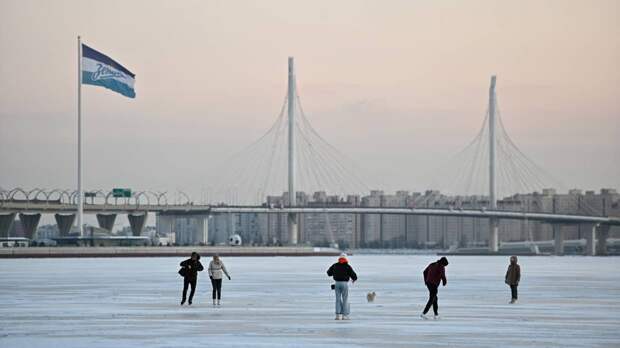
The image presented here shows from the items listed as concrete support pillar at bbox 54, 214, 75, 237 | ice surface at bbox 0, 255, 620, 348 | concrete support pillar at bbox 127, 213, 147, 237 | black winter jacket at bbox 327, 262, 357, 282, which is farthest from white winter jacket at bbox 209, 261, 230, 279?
concrete support pillar at bbox 127, 213, 147, 237

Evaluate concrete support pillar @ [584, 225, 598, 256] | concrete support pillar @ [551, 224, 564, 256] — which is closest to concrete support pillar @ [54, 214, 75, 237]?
concrete support pillar @ [551, 224, 564, 256]

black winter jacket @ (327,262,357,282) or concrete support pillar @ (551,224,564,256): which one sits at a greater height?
black winter jacket @ (327,262,357,282)

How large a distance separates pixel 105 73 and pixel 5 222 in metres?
64.5

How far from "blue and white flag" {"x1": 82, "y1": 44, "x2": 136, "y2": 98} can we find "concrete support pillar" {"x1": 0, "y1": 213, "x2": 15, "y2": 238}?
60.8 metres

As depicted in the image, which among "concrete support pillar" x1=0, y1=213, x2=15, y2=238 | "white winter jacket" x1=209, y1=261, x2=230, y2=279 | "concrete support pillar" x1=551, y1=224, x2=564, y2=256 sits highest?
"concrete support pillar" x1=0, y1=213, x2=15, y2=238

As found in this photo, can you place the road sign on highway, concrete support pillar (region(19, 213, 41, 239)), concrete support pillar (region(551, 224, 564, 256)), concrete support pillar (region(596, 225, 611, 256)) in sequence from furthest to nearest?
1. concrete support pillar (region(596, 225, 611, 256))
2. concrete support pillar (region(551, 224, 564, 256))
3. the road sign on highway
4. concrete support pillar (region(19, 213, 41, 239))

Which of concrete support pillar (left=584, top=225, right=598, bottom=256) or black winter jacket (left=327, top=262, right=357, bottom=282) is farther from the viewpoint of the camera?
concrete support pillar (left=584, top=225, right=598, bottom=256)

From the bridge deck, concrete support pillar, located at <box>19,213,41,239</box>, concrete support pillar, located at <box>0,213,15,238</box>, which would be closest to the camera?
the bridge deck

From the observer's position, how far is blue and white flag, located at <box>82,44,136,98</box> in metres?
88.7

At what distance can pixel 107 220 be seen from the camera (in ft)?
513

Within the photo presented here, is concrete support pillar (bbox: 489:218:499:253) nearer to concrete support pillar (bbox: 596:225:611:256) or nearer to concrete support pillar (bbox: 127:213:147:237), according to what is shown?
concrete support pillar (bbox: 596:225:611:256)

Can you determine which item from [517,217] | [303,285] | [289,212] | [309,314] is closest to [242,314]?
[309,314]

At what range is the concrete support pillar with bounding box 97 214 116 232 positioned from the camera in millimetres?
155750

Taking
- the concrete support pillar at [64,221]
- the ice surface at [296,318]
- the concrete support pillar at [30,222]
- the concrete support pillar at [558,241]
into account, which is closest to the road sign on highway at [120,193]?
the concrete support pillar at [64,221]
